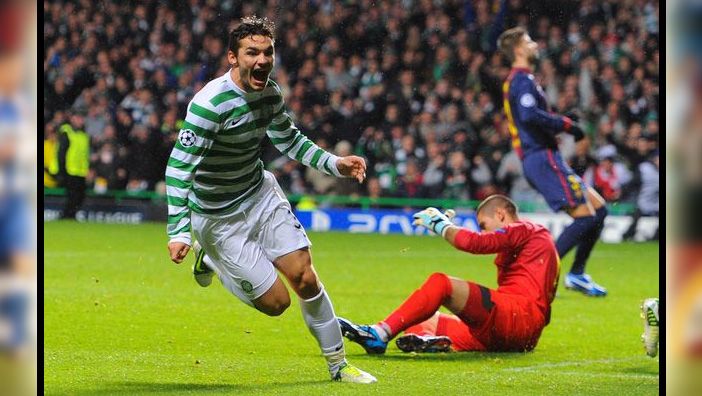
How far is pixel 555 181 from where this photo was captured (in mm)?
10477

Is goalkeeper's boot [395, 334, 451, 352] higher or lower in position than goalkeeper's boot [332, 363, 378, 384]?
lower

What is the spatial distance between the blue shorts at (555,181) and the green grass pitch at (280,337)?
2.83 feet

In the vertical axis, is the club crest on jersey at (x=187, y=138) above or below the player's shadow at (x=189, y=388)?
above

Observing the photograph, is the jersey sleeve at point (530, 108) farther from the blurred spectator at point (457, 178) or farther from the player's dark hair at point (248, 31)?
the blurred spectator at point (457, 178)

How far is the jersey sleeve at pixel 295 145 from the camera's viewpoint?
230 inches

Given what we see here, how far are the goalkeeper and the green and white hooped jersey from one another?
919 millimetres

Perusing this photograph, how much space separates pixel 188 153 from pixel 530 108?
217 inches

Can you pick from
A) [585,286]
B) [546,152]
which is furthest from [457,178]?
[546,152]

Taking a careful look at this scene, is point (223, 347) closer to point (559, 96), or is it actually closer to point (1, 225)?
point (1, 225)

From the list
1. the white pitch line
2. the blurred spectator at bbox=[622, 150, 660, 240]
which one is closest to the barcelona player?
the white pitch line

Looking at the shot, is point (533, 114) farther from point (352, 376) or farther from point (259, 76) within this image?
point (259, 76)

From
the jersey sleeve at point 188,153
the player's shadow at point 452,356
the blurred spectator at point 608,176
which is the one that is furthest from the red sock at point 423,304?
the blurred spectator at point 608,176

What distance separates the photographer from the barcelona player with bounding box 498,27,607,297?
33.9 feet

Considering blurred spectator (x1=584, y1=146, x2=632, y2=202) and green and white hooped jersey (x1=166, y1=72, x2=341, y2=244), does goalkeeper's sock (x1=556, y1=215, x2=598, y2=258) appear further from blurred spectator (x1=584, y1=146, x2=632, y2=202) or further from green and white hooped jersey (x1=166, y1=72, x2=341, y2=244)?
blurred spectator (x1=584, y1=146, x2=632, y2=202)
